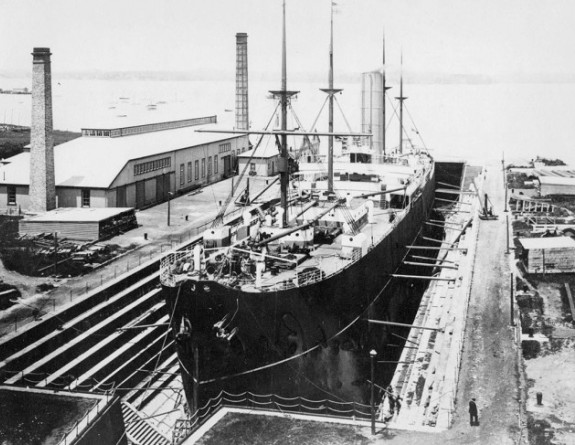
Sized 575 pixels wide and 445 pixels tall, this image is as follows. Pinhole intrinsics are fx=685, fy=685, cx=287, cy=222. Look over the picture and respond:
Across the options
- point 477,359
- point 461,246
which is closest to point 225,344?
point 477,359

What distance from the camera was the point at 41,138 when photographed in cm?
3083

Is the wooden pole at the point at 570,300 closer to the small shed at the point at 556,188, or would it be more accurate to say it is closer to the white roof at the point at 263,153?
the small shed at the point at 556,188

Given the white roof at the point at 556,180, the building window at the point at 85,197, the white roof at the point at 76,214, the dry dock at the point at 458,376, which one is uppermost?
the white roof at the point at 556,180

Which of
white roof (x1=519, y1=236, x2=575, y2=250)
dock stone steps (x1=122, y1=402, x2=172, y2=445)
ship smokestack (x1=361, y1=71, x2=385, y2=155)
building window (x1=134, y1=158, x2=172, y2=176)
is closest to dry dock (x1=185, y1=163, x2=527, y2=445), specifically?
white roof (x1=519, y1=236, x2=575, y2=250)

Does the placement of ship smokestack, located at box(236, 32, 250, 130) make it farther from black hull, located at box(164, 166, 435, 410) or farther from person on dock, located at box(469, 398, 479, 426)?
person on dock, located at box(469, 398, 479, 426)

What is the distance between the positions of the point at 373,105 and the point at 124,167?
582 inches

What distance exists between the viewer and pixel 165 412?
19922 millimetres

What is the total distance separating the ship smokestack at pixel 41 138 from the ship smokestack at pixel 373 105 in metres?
17.6

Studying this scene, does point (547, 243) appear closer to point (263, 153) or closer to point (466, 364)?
point (466, 364)

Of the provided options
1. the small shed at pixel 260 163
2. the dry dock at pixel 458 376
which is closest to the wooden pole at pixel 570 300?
the dry dock at pixel 458 376

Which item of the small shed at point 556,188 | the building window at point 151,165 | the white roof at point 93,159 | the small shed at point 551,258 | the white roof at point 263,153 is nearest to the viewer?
the small shed at point 551,258

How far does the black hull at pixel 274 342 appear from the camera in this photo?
17469mm

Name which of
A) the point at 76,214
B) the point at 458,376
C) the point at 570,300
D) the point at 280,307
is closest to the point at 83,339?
the point at 280,307

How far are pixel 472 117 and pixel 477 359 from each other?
3205 inches
